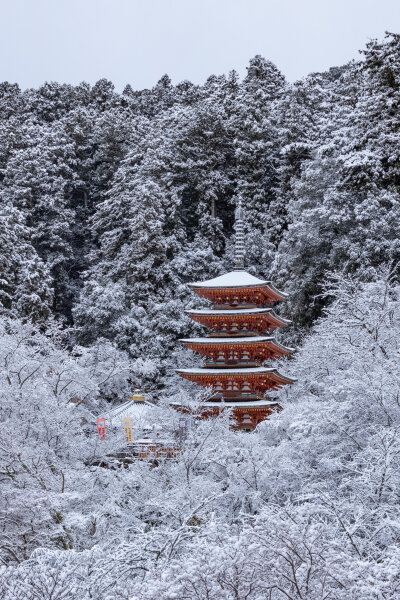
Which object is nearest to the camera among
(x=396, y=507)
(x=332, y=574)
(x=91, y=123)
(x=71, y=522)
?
(x=332, y=574)

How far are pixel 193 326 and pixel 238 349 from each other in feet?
29.8

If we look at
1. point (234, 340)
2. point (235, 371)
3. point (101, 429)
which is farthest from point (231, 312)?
point (101, 429)

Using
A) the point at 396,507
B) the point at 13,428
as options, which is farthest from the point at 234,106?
the point at 396,507

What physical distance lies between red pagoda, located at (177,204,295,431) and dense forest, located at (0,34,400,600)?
1.36m

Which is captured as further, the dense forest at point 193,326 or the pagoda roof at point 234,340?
the pagoda roof at point 234,340

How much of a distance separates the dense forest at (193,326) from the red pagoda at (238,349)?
1.36 metres

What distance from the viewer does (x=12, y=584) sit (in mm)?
4438

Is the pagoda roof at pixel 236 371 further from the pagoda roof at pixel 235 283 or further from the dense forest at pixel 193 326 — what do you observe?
the pagoda roof at pixel 235 283

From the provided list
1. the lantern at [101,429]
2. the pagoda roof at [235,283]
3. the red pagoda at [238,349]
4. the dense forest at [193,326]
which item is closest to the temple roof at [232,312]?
the red pagoda at [238,349]

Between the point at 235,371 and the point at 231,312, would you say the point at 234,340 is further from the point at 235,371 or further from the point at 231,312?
the point at 235,371

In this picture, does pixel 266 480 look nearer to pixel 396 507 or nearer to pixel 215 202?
pixel 396 507

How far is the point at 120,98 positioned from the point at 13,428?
125 ft

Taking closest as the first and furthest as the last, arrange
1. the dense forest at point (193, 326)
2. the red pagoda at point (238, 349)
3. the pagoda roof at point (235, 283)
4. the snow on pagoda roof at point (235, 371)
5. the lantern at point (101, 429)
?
the dense forest at point (193, 326)
the lantern at point (101, 429)
the snow on pagoda roof at point (235, 371)
the red pagoda at point (238, 349)
the pagoda roof at point (235, 283)

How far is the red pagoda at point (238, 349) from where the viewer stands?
65.1 feet
